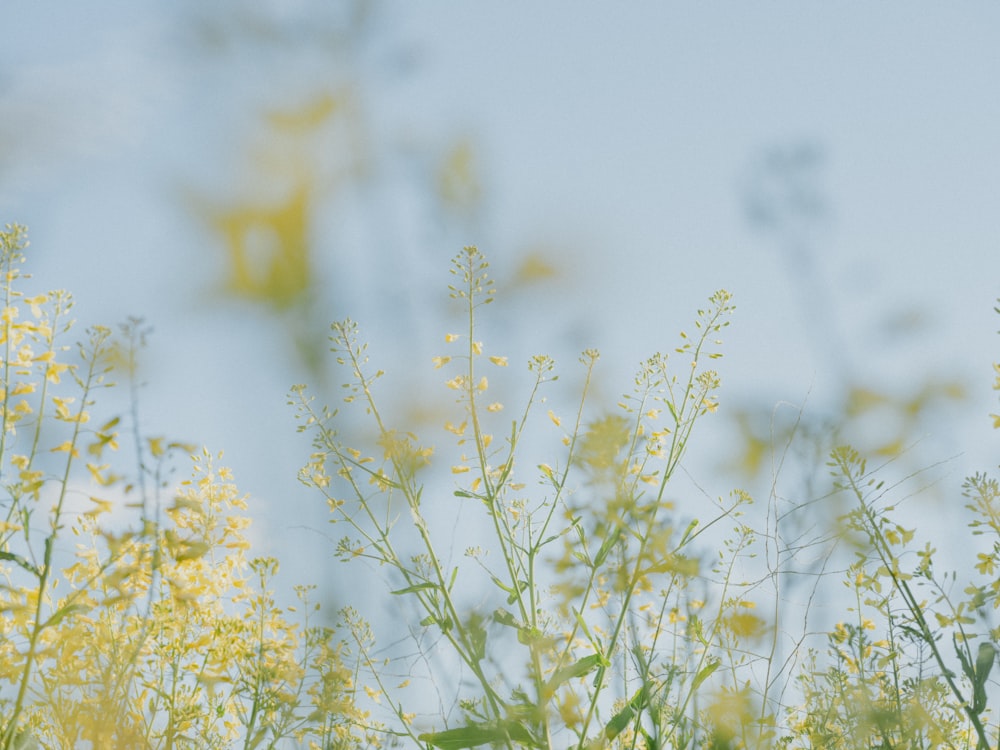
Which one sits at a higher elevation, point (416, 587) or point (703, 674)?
point (416, 587)

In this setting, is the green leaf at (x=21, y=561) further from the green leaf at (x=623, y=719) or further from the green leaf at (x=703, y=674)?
the green leaf at (x=703, y=674)

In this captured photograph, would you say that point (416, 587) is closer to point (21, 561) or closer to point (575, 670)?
point (575, 670)

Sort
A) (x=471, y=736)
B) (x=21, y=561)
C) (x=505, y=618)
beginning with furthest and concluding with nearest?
(x=505, y=618) < (x=471, y=736) < (x=21, y=561)

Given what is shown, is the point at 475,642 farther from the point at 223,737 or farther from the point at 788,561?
the point at 223,737

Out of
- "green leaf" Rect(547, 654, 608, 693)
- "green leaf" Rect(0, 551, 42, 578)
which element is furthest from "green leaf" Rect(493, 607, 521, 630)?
"green leaf" Rect(0, 551, 42, 578)

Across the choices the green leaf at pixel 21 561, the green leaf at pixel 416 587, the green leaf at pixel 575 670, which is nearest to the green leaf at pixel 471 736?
the green leaf at pixel 575 670

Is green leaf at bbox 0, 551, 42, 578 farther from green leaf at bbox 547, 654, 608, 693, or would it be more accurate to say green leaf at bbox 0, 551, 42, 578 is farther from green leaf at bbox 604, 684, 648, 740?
green leaf at bbox 604, 684, 648, 740

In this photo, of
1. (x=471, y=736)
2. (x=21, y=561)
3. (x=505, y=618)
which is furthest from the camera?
(x=505, y=618)

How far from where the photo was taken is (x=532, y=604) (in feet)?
6.50

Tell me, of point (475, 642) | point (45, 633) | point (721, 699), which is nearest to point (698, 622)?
point (721, 699)

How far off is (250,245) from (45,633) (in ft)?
5.27

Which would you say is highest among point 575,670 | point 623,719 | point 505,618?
point 505,618

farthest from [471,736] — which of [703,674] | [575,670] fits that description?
[703,674]

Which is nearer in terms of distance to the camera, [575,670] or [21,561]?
[21,561]
